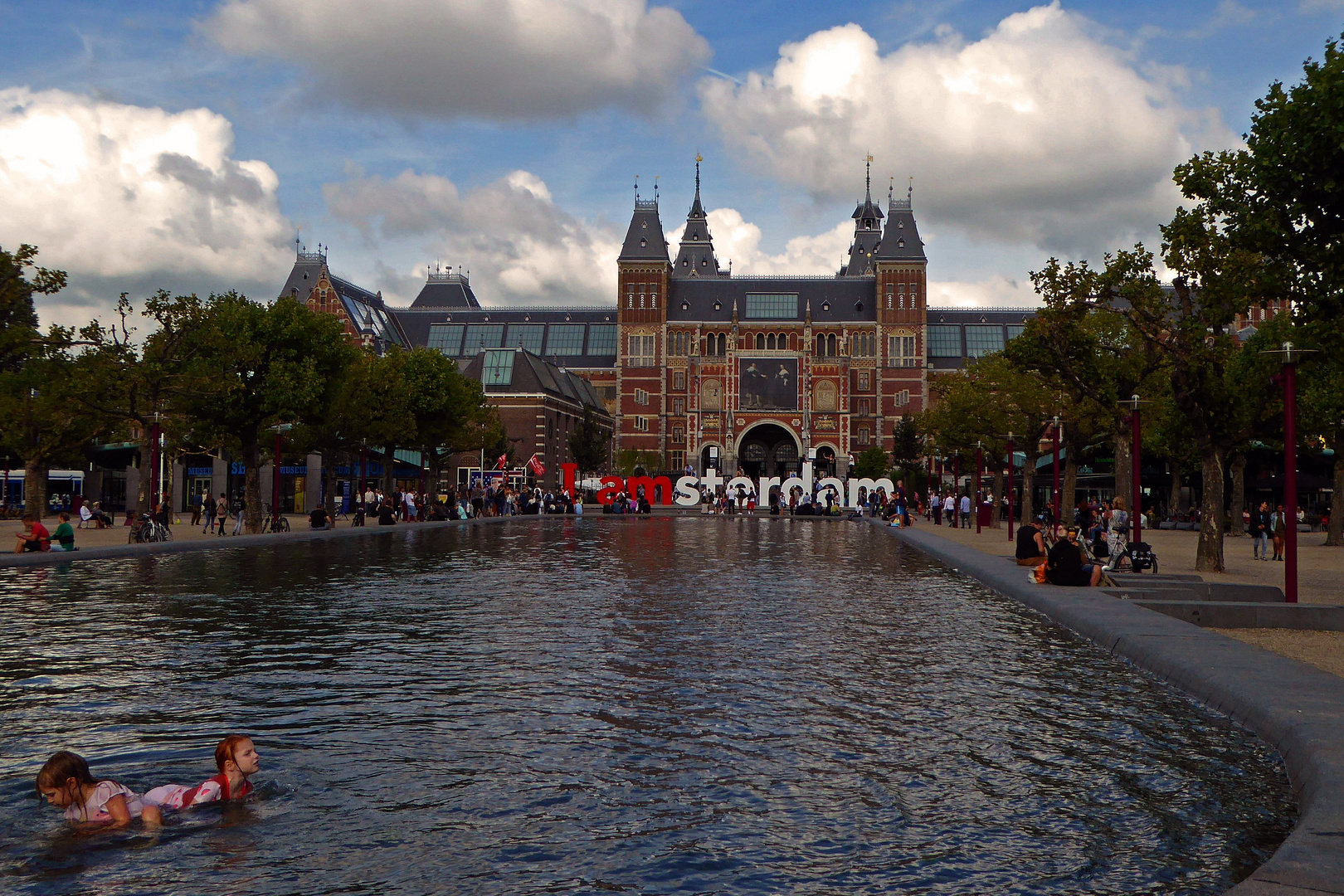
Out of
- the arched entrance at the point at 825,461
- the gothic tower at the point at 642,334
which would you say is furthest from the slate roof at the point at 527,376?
the arched entrance at the point at 825,461

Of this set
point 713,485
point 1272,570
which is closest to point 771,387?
point 713,485

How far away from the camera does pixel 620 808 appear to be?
614cm

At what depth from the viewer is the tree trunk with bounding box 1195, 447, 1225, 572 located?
2241 cm

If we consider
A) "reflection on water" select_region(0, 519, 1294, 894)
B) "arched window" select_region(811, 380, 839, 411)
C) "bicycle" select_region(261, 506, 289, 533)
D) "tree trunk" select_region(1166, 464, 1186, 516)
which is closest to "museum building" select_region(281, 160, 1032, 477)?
"arched window" select_region(811, 380, 839, 411)

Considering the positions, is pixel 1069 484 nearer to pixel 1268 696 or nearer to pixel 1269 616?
pixel 1269 616

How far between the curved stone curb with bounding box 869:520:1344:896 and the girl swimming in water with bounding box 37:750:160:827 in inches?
202

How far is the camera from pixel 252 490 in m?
36.8

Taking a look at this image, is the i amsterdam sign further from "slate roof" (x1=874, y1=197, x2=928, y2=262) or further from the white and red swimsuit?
the white and red swimsuit

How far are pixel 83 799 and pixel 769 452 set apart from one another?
106 meters

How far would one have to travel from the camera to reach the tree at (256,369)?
34750 millimetres

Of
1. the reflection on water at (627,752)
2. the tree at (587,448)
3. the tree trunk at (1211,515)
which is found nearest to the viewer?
the reflection on water at (627,752)

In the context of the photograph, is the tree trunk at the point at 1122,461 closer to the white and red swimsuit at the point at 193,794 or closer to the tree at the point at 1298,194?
the tree at the point at 1298,194

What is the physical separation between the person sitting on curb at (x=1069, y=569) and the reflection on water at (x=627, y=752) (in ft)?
11.1

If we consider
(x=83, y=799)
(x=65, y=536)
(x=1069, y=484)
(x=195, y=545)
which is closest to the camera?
(x=83, y=799)
